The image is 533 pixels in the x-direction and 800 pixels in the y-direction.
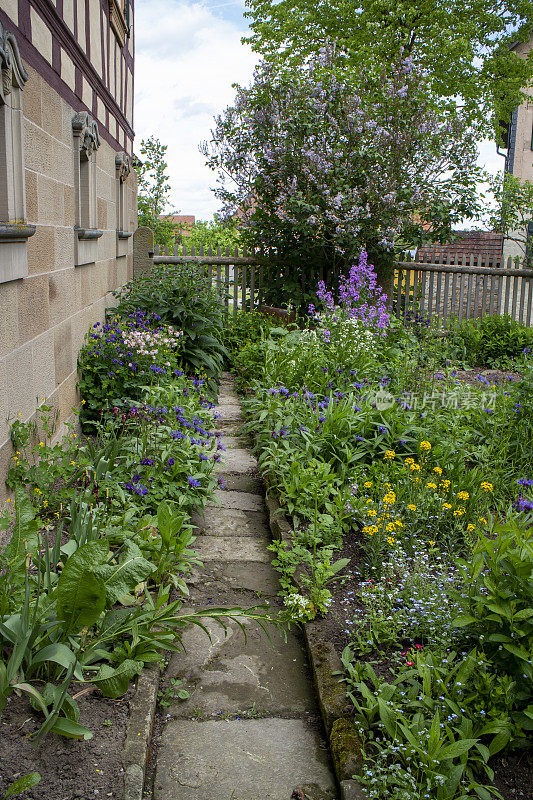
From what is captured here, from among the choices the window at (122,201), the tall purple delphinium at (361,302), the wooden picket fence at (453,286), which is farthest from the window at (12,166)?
the wooden picket fence at (453,286)

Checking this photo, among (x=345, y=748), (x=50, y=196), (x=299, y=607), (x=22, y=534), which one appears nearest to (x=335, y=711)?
(x=345, y=748)

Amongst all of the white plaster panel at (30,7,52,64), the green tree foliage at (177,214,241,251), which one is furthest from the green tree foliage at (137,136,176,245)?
the white plaster panel at (30,7,52,64)

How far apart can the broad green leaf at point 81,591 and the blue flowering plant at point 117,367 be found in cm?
277

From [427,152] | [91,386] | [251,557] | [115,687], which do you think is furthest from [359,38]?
[115,687]

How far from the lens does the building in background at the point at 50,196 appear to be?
9.77 ft

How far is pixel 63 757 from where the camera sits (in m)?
1.84

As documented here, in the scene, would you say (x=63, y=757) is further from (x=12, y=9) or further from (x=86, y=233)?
(x=86, y=233)

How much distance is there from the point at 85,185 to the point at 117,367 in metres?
1.55

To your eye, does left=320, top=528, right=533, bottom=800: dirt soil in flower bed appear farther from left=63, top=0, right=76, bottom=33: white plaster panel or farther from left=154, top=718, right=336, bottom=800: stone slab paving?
left=63, top=0, right=76, bottom=33: white plaster panel

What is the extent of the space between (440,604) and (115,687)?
1258 mm

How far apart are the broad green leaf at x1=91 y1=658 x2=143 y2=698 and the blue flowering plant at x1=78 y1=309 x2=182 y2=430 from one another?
2.84 m

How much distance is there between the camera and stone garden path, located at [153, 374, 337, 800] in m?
1.98

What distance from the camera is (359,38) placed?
16.0 m

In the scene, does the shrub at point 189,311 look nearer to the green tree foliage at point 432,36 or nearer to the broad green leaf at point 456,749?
the broad green leaf at point 456,749
